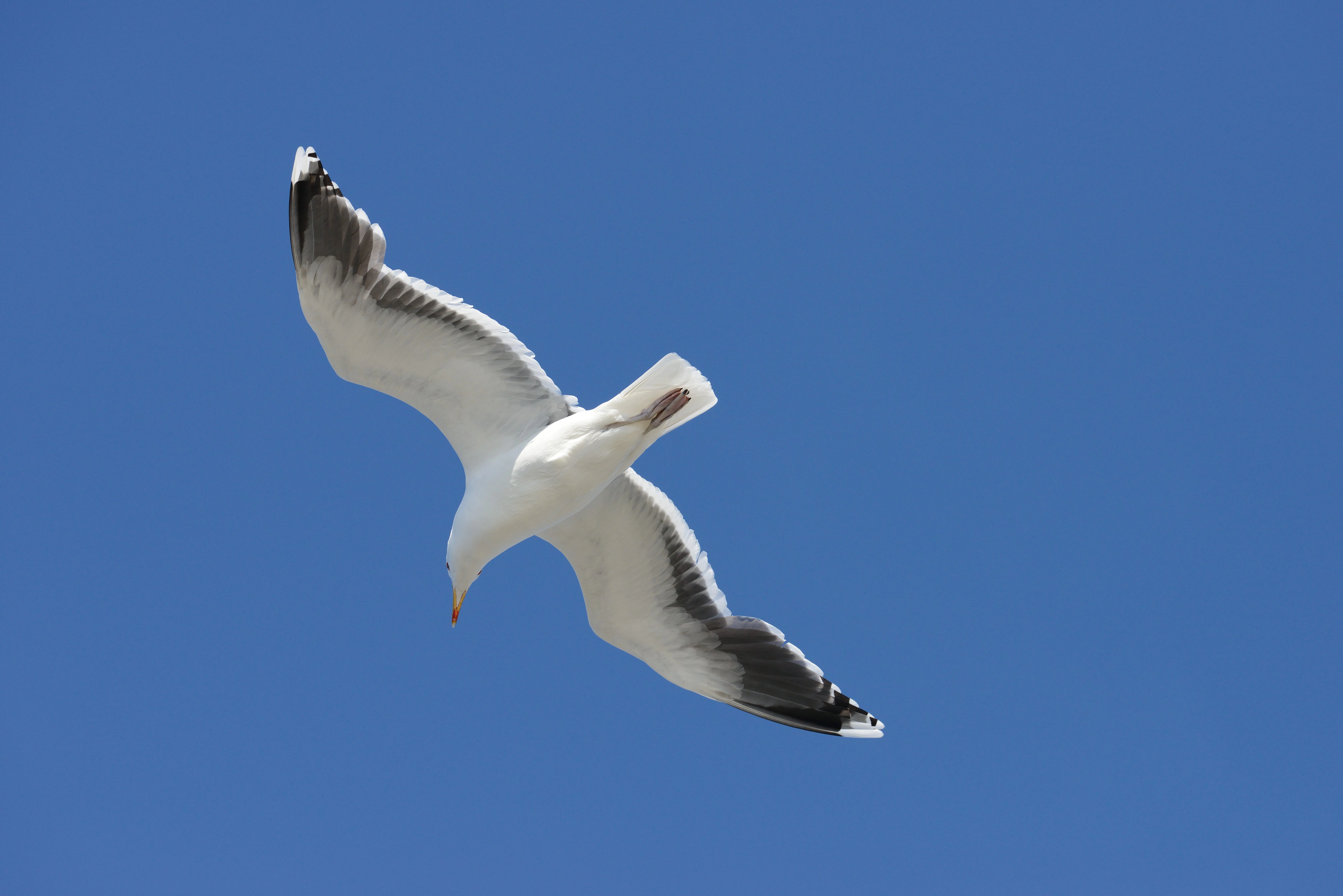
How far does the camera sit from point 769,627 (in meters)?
6.75

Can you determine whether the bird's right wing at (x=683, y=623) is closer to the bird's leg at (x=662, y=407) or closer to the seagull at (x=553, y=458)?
the seagull at (x=553, y=458)

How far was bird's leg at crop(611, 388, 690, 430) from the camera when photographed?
235 inches

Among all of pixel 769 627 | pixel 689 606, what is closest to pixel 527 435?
pixel 689 606

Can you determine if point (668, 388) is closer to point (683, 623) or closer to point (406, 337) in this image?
point (406, 337)

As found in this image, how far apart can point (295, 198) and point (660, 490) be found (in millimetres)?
2637

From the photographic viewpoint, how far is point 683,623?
6.77 meters

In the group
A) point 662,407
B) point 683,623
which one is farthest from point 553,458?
point 683,623

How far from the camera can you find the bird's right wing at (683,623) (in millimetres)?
6633

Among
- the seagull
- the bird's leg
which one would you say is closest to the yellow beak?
the seagull

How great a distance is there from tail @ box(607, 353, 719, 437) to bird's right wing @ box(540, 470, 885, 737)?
27.4 inches

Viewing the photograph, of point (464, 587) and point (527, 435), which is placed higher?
point (527, 435)

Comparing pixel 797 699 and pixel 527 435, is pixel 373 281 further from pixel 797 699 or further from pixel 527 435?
pixel 797 699

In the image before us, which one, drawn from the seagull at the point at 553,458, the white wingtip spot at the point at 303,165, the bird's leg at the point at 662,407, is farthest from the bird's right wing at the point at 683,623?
the white wingtip spot at the point at 303,165

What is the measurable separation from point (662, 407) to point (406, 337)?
4.64 feet
